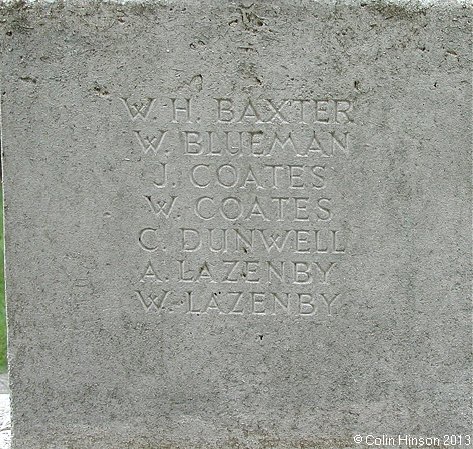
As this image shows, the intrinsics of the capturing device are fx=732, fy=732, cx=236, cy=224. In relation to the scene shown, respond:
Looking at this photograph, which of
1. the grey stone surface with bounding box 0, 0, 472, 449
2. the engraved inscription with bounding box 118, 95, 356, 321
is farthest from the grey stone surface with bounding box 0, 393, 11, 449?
the engraved inscription with bounding box 118, 95, 356, 321

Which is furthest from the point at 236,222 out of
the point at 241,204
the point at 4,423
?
the point at 4,423

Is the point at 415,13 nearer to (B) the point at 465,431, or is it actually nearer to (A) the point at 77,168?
(A) the point at 77,168

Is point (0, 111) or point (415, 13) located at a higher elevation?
point (415, 13)

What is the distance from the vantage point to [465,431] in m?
2.93

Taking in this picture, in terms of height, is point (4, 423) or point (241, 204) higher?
point (241, 204)

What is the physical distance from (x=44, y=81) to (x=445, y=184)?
1.57 meters

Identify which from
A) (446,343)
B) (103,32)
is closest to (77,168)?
(103,32)

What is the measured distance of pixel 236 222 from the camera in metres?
2.83

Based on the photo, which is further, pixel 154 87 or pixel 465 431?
pixel 465 431

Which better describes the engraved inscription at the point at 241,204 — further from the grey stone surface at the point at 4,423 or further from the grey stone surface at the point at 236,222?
the grey stone surface at the point at 4,423

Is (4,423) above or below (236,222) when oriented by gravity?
below

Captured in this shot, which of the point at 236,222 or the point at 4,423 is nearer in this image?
the point at 236,222

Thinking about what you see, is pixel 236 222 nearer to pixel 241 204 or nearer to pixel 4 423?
pixel 241 204

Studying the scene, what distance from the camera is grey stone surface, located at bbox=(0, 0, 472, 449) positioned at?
2732mm
